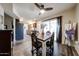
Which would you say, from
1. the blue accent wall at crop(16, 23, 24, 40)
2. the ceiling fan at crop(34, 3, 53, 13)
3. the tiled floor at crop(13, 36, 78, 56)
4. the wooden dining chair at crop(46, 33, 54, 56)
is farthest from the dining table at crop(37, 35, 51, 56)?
→ the ceiling fan at crop(34, 3, 53, 13)

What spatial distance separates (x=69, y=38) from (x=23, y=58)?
2.69ft

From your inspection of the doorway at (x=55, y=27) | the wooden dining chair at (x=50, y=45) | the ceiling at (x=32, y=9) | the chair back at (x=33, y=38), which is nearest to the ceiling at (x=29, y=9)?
the ceiling at (x=32, y=9)

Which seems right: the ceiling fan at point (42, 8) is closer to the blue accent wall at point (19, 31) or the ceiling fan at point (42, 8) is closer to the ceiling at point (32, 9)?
the ceiling at point (32, 9)

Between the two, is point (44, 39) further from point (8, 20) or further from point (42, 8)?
point (8, 20)

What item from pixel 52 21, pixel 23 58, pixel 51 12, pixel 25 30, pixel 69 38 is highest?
pixel 51 12

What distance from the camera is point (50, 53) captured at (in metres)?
2.12

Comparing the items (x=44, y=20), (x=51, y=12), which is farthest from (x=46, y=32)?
(x=51, y=12)

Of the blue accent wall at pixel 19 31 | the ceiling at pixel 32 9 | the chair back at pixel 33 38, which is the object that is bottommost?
the chair back at pixel 33 38

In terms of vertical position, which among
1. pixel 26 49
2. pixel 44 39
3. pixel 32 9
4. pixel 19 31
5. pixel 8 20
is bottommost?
pixel 26 49

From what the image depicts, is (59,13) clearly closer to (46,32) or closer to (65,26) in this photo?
(65,26)

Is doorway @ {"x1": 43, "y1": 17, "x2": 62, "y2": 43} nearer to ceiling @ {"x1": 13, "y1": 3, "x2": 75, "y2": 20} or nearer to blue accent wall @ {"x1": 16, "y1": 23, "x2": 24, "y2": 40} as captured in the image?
ceiling @ {"x1": 13, "y1": 3, "x2": 75, "y2": 20}

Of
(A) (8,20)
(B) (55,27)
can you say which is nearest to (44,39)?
(B) (55,27)

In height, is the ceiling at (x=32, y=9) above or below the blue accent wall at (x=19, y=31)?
above

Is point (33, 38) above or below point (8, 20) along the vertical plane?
below
